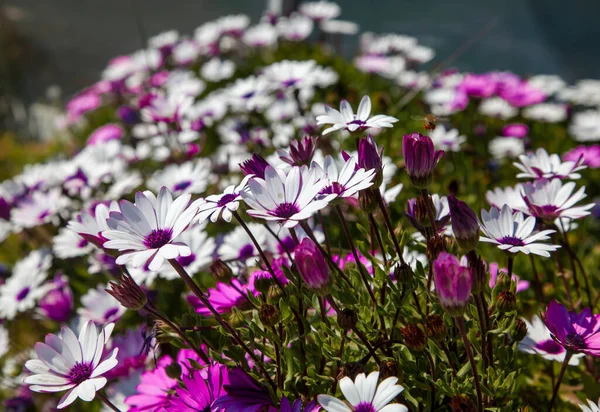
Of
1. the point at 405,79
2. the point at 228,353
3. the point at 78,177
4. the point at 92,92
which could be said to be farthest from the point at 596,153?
the point at 92,92

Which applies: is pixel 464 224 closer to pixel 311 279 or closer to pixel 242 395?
pixel 311 279

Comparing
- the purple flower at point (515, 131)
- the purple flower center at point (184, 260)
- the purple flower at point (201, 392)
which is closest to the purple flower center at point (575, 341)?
the purple flower at point (201, 392)

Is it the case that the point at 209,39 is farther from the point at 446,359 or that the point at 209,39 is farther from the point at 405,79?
the point at 446,359

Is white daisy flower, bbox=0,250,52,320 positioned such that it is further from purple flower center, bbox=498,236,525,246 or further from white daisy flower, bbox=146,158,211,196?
purple flower center, bbox=498,236,525,246

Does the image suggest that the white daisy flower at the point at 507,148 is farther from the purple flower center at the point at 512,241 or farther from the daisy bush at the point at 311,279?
the purple flower center at the point at 512,241

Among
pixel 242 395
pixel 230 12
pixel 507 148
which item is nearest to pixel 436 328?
pixel 242 395

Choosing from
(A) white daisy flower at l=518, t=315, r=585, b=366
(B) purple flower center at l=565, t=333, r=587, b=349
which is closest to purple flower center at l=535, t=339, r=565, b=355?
(A) white daisy flower at l=518, t=315, r=585, b=366

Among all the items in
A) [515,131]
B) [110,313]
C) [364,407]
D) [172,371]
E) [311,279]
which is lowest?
[515,131]

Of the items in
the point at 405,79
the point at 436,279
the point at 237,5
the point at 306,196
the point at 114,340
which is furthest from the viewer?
the point at 237,5
